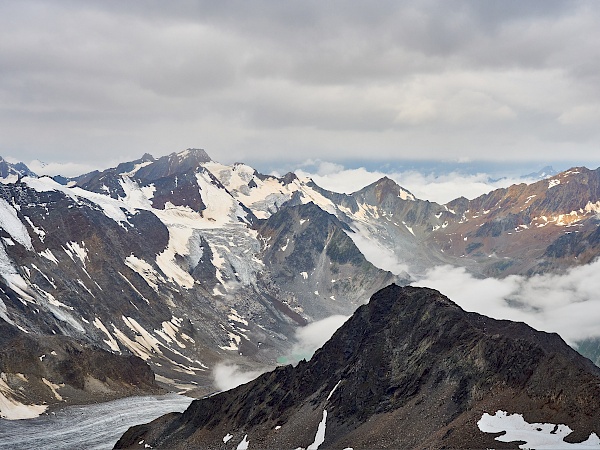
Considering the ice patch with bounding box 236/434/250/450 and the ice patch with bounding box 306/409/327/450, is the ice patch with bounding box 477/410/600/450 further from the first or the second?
the ice patch with bounding box 236/434/250/450

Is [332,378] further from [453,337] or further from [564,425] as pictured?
[564,425]

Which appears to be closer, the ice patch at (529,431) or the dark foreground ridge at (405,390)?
the ice patch at (529,431)

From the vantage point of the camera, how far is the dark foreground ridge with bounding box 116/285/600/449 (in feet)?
314

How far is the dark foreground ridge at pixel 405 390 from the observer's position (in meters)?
95.7

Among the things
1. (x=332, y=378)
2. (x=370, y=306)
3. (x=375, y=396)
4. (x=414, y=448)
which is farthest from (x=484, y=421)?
(x=370, y=306)

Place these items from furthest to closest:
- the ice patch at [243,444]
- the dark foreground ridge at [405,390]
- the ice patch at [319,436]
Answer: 1. the ice patch at [243,444]
2. the ice patch at [319,436]
3. the dark foreground ridge at [405,390]

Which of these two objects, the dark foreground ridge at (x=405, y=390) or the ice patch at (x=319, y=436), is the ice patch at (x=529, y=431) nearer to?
the dark foreground ridge at (x=405, y=390)

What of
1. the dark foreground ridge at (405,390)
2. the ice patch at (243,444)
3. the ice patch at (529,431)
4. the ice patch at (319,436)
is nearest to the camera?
the ice patch at (529,431)

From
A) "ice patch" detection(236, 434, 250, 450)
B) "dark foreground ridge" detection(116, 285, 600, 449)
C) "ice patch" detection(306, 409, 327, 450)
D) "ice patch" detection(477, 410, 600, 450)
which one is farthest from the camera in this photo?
"ice patch" detection(236, 434, 250, 450)

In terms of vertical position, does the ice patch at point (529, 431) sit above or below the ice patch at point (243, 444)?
above

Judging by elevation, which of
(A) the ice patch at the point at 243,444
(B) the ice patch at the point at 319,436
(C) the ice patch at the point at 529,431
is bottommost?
(A) the ice patch at the point at 243,444

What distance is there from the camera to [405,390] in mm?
122938

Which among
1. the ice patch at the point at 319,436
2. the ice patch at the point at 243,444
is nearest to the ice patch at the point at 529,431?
the ice patch at the point at 319,436

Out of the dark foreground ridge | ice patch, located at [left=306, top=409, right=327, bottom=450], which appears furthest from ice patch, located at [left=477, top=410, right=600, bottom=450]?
ice patch, located at [left=306, top=409, right=327, bottom=450]
